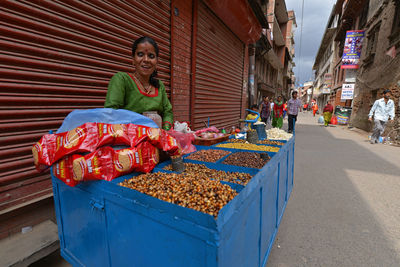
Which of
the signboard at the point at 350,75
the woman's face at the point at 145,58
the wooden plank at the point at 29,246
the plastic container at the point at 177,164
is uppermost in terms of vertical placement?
the signboard at the point at 350,75

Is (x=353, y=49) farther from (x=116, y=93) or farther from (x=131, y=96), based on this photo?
(x=116, y=93)

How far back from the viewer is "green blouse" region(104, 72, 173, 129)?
1.88 m

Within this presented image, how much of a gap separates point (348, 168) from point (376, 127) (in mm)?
4733

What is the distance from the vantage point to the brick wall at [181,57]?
439 centimetres

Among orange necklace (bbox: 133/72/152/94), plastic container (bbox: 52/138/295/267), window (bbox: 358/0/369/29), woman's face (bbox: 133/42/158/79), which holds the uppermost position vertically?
window (bbox: 358/0/369/29)

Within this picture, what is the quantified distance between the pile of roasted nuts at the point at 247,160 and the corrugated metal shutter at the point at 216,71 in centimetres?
319

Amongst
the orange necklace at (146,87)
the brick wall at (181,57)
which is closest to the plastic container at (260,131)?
the brick wall at (181,57)

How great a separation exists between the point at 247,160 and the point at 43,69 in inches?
99.3

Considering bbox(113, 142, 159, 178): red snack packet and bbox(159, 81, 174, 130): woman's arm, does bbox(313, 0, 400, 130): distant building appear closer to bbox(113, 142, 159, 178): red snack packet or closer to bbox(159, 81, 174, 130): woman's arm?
bbox(159, 81, 174, 130): woman's arm

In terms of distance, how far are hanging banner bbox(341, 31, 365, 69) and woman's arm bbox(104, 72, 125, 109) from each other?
18.2 m

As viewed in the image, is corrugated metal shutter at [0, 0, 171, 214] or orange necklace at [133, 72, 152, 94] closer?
corrugated metal shutter at [0, 0, 171, 214]

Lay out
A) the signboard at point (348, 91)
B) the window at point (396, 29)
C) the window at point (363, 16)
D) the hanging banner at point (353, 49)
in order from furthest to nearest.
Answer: the signboard at point (348, 91) → the window at point (363, 16) → the hanging banner at point (353, 49) → the window at point (396, 29)

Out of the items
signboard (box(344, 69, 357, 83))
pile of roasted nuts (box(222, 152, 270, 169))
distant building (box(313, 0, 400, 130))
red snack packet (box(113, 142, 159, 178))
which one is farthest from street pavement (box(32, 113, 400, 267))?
signboard (box(344, 69, 357, 83))

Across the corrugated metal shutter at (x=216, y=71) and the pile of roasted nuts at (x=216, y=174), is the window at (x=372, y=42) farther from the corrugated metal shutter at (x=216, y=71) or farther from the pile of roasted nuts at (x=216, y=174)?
the pile of roasted nuts at (x=216, y=174)
